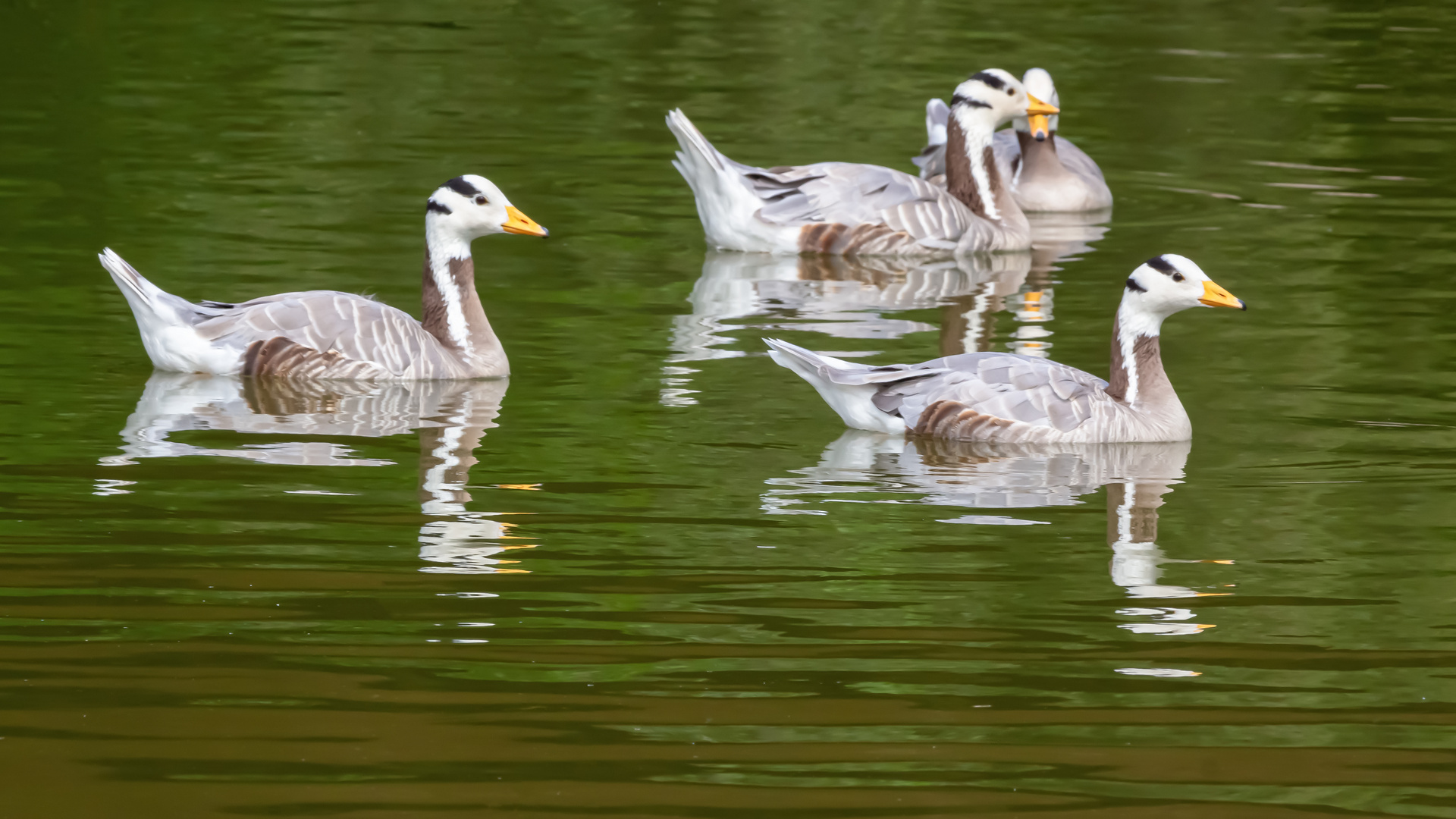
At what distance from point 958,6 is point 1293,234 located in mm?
15812

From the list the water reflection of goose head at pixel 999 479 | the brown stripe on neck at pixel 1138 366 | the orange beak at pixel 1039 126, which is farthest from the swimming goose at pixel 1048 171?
the water reflection of goose head at pixel 999 479

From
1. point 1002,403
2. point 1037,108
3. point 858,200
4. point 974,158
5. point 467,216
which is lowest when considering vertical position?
point 1002,403

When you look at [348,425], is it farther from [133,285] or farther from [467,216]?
[467,216]

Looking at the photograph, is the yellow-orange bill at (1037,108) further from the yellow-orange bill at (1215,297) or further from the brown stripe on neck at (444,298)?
the yellow-orange bill at (1215,297)

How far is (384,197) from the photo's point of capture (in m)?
19.6

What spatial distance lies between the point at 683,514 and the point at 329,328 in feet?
12.6

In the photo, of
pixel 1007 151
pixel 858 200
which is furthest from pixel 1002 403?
pixel 1007 151

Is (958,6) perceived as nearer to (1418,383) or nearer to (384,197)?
(384,197)

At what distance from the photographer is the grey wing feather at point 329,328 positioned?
13.2m

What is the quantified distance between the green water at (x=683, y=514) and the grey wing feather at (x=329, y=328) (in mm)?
266

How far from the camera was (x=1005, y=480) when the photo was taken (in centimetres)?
1134

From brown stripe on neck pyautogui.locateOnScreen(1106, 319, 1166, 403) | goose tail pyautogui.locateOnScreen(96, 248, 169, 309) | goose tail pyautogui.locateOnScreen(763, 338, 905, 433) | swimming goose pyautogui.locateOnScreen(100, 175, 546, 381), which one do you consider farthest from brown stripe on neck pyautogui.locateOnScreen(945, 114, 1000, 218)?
goose tail pyautogui.locateOnScreen(96, 248, 169, 309)

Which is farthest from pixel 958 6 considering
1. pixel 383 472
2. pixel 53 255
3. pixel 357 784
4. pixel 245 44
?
pixel 357 784

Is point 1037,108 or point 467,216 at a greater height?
point 1037,108
